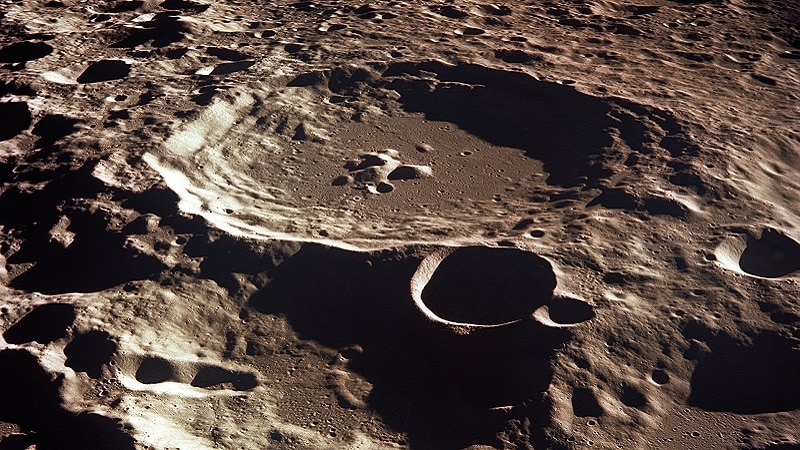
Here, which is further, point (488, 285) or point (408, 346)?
point (488, 285)

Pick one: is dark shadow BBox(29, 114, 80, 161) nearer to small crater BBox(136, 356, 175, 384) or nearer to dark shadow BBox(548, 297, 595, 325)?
small crater BBox(136, 356, 175, 384)

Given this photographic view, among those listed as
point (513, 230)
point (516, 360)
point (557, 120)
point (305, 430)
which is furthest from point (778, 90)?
point (305, 430)

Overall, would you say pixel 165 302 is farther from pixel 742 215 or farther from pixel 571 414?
pixel 742 215

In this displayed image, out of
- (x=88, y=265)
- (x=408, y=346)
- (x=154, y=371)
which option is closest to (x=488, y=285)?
(x=408, y=346)

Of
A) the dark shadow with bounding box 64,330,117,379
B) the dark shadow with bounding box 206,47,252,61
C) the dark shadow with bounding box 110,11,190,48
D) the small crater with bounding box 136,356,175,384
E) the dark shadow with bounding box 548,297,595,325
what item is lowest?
the small crater with bounding box 136,356,175,384

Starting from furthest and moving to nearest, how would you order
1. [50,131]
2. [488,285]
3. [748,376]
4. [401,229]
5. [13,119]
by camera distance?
[13,119] < [50,131] < [401,229] < [488,285] < [748,376]

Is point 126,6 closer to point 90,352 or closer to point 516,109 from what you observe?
point 516,109

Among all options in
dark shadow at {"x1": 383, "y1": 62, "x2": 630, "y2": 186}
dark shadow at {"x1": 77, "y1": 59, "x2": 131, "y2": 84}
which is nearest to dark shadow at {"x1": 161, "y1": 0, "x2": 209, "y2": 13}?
dark shadow at {"x1": 77, "y1": 59, "x2": 131, "y2": 84}

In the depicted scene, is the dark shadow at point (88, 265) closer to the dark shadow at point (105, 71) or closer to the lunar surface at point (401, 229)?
the lunar surface at point (401, 229)
